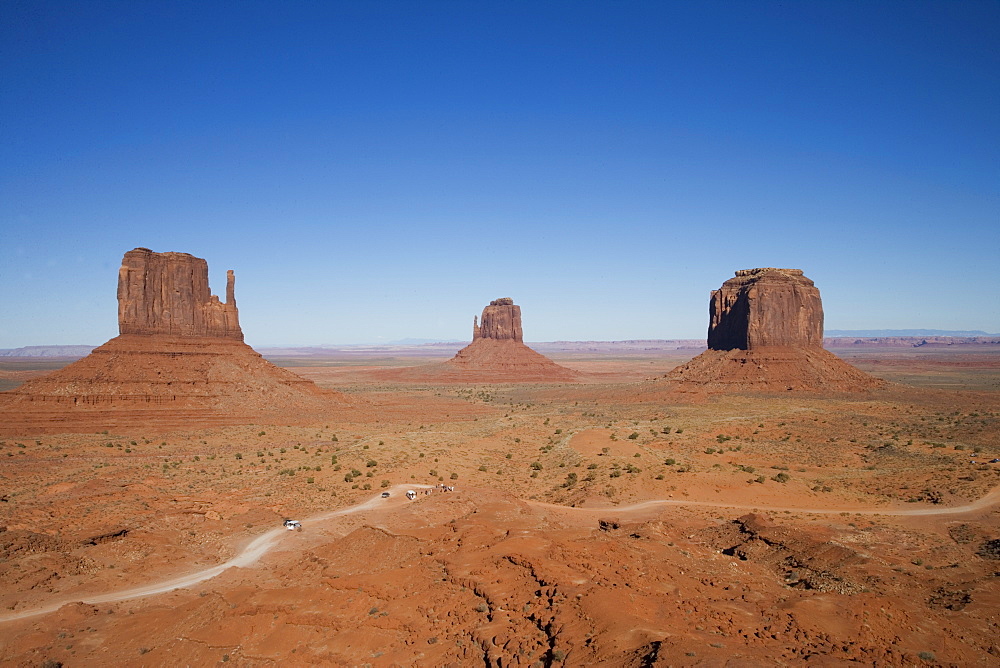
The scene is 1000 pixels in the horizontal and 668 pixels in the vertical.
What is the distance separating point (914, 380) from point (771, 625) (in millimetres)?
122005

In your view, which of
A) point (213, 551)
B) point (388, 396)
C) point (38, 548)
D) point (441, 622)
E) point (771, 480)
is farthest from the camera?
point (388, 396)

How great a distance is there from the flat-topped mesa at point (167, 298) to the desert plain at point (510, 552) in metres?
22.1

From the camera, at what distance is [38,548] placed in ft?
61.2

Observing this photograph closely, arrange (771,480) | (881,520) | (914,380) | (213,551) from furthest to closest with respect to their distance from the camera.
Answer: (914,380)
(771,480)
(881,520)
(213,551)

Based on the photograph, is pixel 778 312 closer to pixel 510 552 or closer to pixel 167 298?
pixel 510 552

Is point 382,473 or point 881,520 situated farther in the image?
point 382,473

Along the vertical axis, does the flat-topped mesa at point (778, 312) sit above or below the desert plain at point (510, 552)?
above

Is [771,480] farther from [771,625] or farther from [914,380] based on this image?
[914,380]

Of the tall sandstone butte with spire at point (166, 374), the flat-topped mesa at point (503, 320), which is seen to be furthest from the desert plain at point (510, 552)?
the flat-topped mesa at point (503, 320)

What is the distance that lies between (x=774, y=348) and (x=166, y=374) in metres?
78.5

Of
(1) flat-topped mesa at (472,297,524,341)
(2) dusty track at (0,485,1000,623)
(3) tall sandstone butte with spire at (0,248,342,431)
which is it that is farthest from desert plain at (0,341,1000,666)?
(1) flat-topped mesa at (472,297,524,341)

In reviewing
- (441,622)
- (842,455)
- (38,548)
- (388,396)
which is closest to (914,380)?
(842,455)

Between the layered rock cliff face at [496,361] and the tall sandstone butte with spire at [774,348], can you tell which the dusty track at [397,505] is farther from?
the layered rock cliff face at [496,361]

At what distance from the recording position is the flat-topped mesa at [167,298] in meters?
59.8
